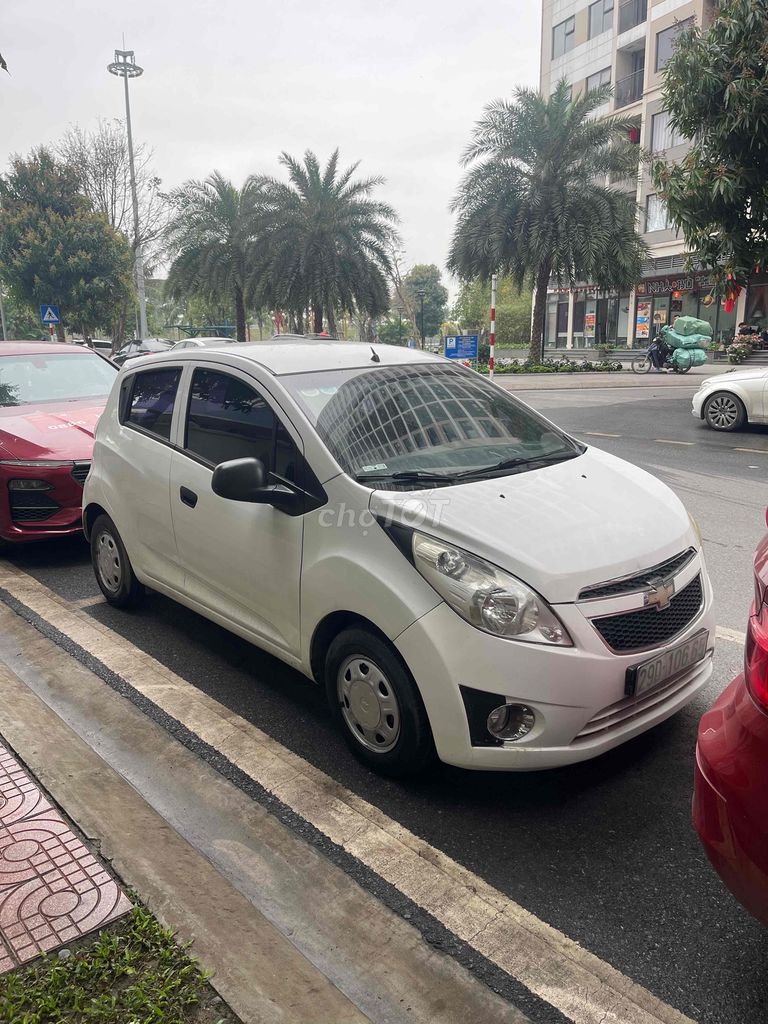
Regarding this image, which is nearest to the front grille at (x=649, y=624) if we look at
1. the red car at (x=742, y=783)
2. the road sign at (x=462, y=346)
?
the red car at (x=742, y=783)

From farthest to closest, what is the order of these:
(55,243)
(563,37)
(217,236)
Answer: (563,37), (217,236), (55,243)

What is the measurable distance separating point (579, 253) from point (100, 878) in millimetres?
25627

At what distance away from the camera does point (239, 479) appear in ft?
10.6

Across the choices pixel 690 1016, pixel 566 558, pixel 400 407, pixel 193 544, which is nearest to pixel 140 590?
pixel 193 544

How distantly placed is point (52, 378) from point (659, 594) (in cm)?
612

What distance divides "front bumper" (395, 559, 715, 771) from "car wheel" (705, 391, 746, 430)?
10.0 m

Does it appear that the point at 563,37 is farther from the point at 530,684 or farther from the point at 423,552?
the point at 530,684

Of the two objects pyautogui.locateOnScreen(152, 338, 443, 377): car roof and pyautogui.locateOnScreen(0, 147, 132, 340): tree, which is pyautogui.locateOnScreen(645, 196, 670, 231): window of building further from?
pyautogui.locateOnScreen(152, 338, 443, 377): car roof

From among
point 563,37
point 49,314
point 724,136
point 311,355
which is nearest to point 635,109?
point 563,37

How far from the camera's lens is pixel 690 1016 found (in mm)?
2033

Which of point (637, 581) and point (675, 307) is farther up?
point (675, 307)

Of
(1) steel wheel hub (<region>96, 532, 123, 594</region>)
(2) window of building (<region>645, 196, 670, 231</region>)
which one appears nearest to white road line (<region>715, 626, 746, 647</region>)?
(1) steel wheel hub (<region>96, 532, 123, 594</region>)

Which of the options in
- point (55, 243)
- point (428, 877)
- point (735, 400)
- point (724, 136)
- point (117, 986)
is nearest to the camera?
point (117, 986)

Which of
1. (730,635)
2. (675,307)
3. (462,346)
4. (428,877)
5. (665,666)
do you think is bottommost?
→ (428,877)
